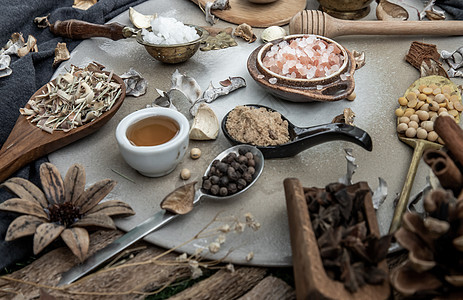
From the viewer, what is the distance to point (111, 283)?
1.03 meters

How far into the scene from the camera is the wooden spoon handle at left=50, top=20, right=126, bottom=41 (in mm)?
1791

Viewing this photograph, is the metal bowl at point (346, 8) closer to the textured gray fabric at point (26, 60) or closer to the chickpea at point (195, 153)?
the textured gray fabric at point (26, 60)

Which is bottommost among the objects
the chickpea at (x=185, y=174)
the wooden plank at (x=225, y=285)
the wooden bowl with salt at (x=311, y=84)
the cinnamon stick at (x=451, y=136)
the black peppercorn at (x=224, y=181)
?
the wooden plank at (x=225, y=285)

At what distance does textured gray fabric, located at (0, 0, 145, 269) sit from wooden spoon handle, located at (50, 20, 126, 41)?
0.14ft

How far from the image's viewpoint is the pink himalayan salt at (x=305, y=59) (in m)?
1.49

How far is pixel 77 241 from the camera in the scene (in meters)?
1.03

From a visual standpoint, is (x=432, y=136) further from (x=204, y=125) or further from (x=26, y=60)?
(x=26, y=60)

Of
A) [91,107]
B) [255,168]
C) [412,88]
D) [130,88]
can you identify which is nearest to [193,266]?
[255,168]

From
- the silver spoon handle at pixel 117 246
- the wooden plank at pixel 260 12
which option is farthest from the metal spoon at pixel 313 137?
the wooden plank at pixel 260 12

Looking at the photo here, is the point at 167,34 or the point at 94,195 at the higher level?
the point at 167,34

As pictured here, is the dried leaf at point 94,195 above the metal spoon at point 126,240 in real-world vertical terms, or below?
above

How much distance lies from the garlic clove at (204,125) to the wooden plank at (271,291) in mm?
544

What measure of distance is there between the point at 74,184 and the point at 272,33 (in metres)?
1.12

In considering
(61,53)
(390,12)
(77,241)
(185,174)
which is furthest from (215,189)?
(390,12)
